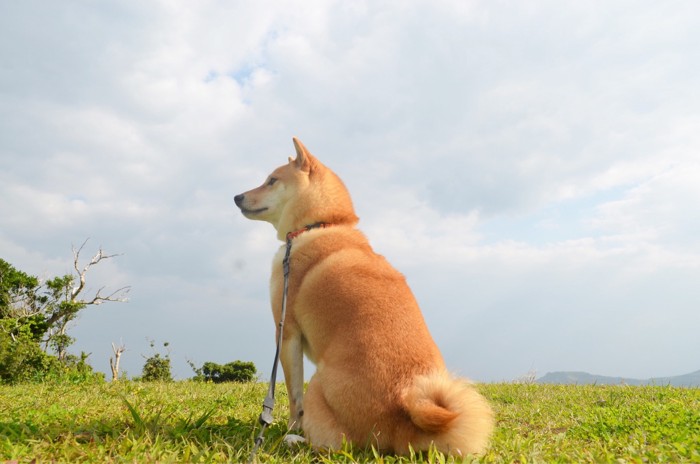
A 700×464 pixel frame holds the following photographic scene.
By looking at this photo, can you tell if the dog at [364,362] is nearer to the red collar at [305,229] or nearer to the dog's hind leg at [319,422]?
the dog's hind leg at [319,422]

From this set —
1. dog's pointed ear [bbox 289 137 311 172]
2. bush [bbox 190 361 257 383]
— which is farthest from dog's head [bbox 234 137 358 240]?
bush [bbox 190 361 257 383]

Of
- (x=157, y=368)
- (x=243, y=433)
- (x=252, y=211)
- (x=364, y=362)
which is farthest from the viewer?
(x=157, y=368)

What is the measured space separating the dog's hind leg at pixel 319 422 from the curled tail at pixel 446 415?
1.75 ft

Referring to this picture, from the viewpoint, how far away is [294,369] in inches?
158

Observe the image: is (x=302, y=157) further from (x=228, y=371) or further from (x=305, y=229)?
(x=228, y=371)

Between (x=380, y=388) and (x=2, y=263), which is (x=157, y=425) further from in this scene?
(x=2, y=263)

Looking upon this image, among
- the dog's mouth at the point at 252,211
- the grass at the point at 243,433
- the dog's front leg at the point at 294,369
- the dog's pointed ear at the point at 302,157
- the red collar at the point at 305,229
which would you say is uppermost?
the dog's pointed ear at the point at 302,157

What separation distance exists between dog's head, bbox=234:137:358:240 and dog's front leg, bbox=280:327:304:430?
115cm

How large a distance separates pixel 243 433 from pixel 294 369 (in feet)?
2.41

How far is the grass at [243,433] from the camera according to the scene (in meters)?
3.42

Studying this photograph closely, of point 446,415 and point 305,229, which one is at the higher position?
point 305,229

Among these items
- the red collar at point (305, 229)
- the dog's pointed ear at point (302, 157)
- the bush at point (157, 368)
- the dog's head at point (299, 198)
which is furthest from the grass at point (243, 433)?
the bush at point (157, 368)

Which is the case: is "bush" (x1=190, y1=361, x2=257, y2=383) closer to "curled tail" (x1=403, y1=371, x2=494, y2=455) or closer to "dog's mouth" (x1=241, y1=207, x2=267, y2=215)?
"dog's mouth" (x1=241, y1=207, x2=267, y2=215)

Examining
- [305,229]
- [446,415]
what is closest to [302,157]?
[305,229]
